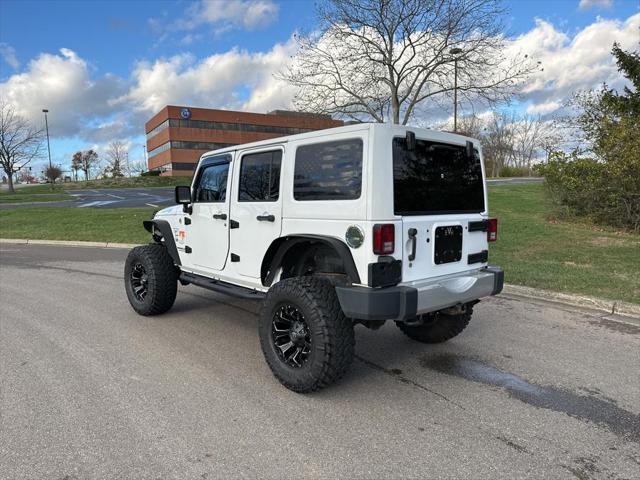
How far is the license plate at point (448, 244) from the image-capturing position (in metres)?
3.83

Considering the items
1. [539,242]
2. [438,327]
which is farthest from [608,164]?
[438,327]

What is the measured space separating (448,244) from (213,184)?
99.3 inches

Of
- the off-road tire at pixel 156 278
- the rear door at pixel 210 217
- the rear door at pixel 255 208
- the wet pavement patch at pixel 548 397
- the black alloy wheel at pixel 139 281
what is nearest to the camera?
the wet pavement patch at pixel 548 397

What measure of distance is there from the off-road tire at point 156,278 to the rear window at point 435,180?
3.21 m

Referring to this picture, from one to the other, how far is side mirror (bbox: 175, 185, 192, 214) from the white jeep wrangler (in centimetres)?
36

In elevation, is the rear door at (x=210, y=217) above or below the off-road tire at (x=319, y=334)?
above

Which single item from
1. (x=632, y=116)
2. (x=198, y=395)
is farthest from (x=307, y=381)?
(x=632, y=116)

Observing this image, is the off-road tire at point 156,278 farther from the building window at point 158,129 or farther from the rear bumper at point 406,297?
the building window at point 158,129

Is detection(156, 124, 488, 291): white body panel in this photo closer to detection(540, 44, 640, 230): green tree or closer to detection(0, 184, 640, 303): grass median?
detection(0, 184, 640, 303): grass median

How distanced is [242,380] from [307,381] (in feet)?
2.20

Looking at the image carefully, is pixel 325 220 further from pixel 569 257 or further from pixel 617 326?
pixel 569 257

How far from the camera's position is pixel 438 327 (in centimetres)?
472

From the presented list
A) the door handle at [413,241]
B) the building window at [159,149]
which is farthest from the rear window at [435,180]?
the building window at [159,149]

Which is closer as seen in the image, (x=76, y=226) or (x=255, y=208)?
(x=255, y=208)
